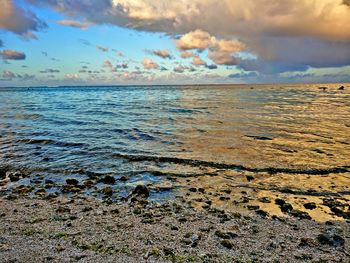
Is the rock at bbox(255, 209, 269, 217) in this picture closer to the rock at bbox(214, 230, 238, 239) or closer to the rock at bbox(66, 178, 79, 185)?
the rock at bbox(214, 230, 238, 239)

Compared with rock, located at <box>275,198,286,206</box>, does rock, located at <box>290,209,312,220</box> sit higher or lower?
higher

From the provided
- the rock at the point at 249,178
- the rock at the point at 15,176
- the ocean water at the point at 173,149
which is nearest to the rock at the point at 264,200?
the rock at the point at 249,178

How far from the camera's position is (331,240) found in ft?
20.0

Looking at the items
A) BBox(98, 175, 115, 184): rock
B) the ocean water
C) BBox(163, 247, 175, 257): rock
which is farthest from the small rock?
BBox(98, 175, 115, 184): rock

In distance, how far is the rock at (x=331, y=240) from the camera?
5.94 m

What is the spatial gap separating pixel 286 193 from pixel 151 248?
5.35m

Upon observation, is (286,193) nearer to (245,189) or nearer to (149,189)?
(245,189)

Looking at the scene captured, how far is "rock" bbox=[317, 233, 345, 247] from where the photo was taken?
5.94m

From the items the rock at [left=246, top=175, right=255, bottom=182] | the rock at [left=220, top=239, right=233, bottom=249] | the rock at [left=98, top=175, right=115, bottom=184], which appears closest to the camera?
the rock at [left=220, top=239, right=233, bottom=249]

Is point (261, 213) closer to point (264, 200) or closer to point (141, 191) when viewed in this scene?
point (264, 200)

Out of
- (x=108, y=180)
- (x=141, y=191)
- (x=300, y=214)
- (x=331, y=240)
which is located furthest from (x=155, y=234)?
(x=108, y=180)

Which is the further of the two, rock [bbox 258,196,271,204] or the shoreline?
rock [bbox 258,196,271,204]

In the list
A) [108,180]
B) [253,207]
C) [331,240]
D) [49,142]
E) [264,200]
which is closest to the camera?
[331,240]

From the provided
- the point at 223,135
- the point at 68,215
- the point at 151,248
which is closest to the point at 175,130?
the point at 223,135
